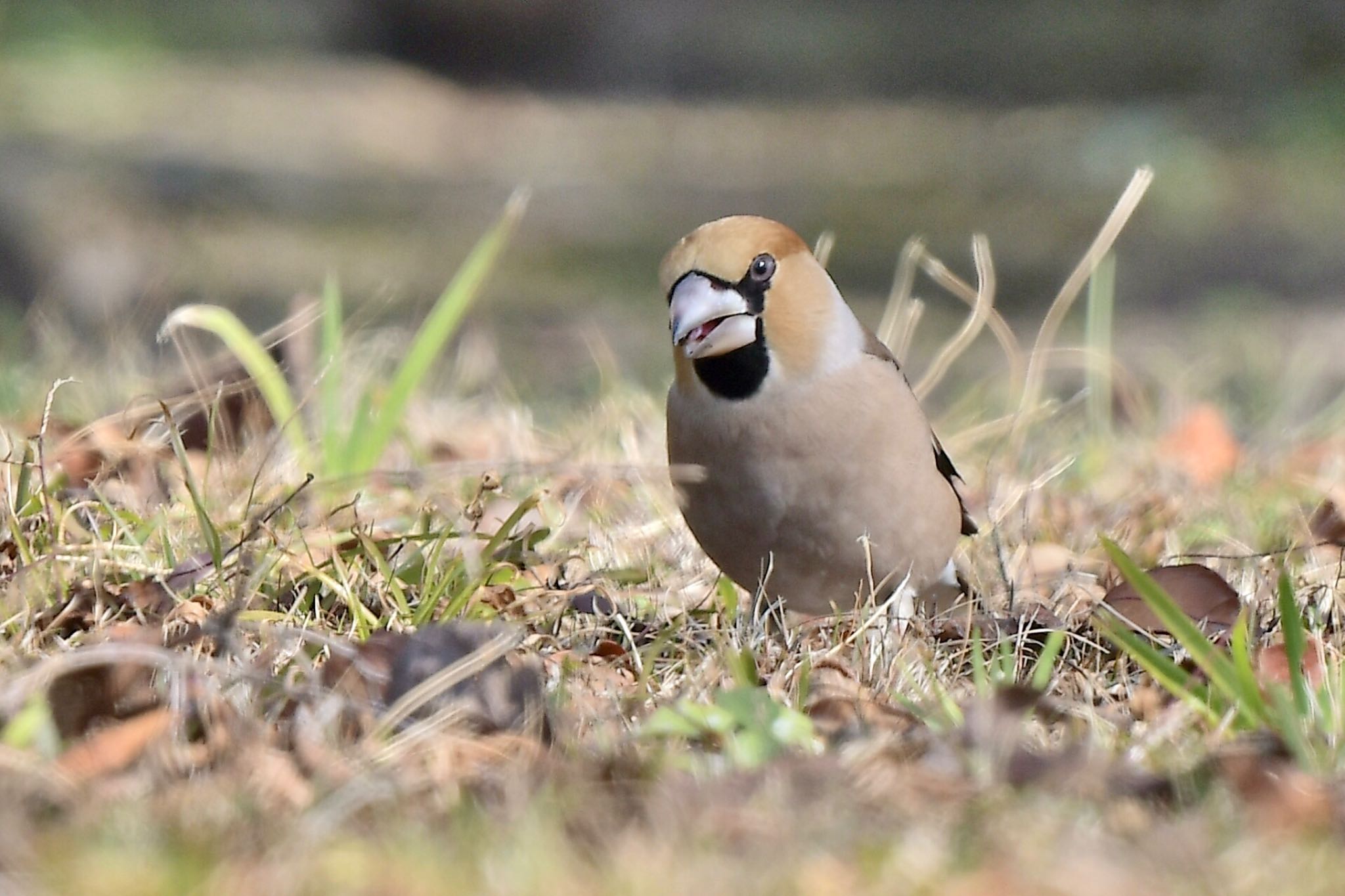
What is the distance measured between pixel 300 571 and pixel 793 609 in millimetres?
797

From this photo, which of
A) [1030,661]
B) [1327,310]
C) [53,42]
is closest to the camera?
[1030,661]

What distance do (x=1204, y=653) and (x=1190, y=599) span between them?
2.12 feet

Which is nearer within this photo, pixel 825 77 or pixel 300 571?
pixel 300 571

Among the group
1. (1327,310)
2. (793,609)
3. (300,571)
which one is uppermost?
(300,571)

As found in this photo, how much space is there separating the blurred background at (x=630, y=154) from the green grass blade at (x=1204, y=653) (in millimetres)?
2350

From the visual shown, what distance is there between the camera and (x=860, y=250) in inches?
347

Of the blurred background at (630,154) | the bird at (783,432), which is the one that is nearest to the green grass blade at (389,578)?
the bird at (783,432)

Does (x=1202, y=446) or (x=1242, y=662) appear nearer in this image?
(x=1242, y=662)

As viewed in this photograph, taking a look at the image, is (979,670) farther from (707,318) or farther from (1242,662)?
(707,318)

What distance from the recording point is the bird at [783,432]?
2.68 meters

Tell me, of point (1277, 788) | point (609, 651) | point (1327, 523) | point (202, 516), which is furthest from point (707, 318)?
point (1327, 523)

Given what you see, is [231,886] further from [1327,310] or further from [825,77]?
[825,77]

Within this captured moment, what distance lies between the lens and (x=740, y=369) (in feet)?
8.94

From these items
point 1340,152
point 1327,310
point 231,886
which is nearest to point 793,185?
point 1340,152
